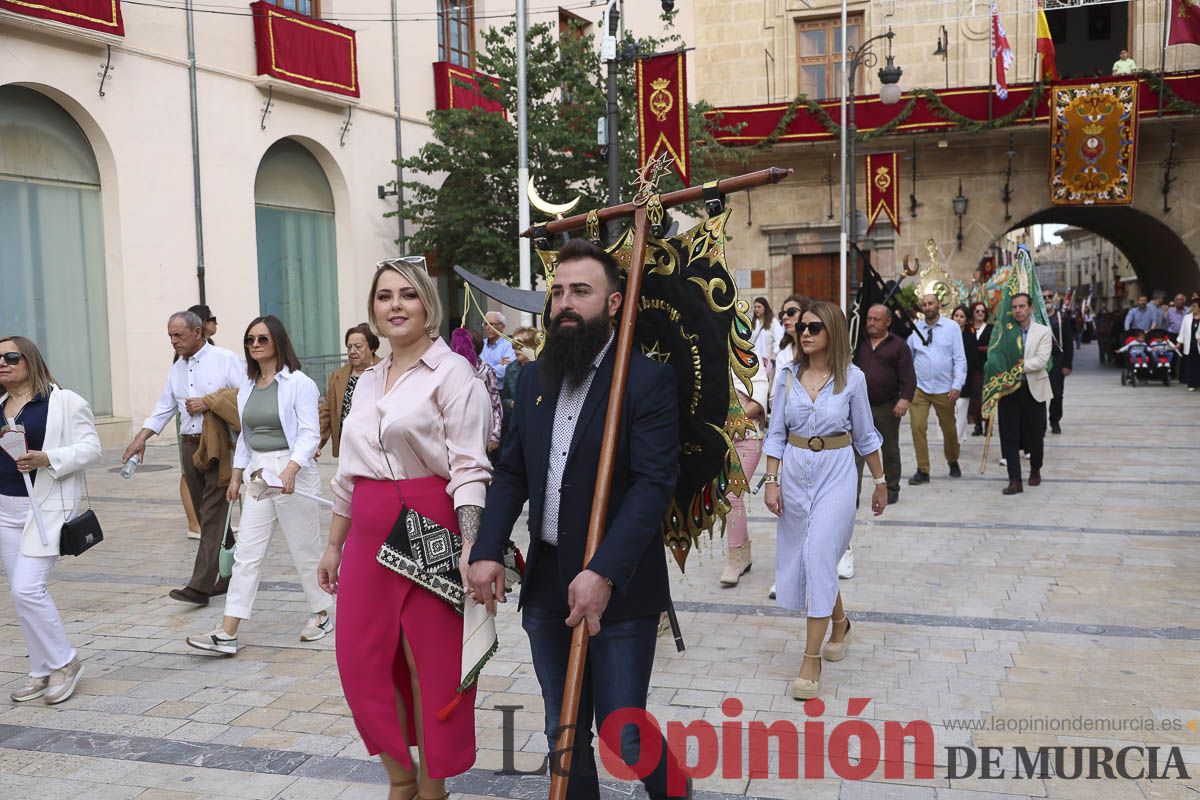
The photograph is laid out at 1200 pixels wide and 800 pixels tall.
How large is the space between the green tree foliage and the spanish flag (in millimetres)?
10472

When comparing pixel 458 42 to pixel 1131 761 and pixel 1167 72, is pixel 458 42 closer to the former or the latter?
pixel 1167 72

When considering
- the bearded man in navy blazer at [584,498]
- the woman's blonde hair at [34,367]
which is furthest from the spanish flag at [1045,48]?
the bearded man in navy blazer at [584,498]

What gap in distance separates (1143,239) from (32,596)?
31.6m

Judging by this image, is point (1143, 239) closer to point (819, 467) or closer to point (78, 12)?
point (78, 12)

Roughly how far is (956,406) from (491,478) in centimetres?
946

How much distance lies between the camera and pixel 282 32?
16.2m

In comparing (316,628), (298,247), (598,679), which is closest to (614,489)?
(598,679)

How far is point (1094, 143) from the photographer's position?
23.3 metres


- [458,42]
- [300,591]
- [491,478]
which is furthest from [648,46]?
[491,478]

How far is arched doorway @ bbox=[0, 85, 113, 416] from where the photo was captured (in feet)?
43.9

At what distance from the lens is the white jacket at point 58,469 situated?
4.91 m

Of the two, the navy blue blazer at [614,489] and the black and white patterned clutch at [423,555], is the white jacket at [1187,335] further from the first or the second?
the black and white patterned clutch at [423,555]

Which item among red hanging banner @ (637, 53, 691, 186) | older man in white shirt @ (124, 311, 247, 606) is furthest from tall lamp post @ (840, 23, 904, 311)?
older man in white shirt @ (124, 311, 247, 606)

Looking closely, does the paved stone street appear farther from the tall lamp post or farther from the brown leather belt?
the tall lamp post
